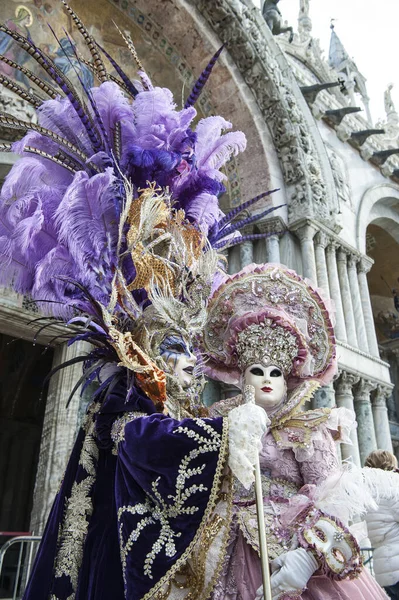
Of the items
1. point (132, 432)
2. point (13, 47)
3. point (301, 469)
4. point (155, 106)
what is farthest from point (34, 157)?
point (13, 47)

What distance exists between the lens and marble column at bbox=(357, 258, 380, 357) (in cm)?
684

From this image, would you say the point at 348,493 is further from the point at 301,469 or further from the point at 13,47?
the point at 13,47

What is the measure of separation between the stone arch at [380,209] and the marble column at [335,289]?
107 cm

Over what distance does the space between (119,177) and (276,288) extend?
38.1 inches

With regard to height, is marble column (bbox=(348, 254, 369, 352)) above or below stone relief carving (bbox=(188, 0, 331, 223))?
below

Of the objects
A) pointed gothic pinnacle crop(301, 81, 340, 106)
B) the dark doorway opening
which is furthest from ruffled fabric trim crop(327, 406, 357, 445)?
the dark doorway opening

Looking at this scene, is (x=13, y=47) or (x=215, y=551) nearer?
(x=215, y=551)

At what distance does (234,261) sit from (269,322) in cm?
383

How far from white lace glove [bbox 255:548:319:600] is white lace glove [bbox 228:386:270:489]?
0.29 m

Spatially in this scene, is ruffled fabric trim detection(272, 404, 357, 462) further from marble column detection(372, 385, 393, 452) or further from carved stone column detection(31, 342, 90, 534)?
marble column detection(372, 385, 393, 452)

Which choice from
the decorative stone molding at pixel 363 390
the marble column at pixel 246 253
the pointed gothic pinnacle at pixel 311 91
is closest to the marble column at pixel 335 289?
the decorative stone molding at pixel 363 390

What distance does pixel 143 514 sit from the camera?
1.72m

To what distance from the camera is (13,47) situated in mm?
5316

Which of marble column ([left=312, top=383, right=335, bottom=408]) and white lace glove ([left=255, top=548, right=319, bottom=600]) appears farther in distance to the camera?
marble column ([left=312, top=383, right=335, bottom=408])
